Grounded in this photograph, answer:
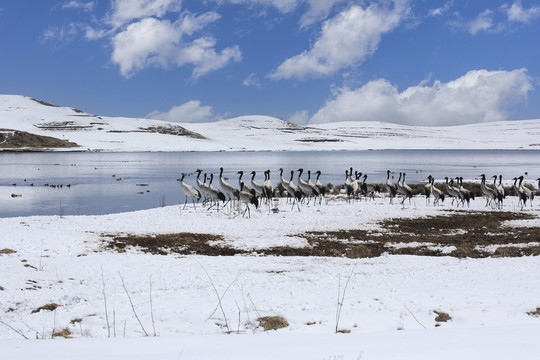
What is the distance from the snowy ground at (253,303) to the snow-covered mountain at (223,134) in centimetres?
8895

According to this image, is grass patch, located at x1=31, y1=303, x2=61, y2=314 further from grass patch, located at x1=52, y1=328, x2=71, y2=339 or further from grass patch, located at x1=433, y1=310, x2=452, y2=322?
grass patch, located at x1=433, y1=310, x2=452, y2=322

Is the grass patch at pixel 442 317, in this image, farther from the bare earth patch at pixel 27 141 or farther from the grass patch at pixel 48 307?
the bare earth patch at pixel 27 141

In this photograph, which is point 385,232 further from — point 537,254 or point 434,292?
point 434,292

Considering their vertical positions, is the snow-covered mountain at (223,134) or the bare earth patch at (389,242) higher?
the snow-covered mountain at (223,134)

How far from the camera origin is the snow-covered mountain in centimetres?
10881

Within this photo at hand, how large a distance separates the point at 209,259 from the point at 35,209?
50.1 feet

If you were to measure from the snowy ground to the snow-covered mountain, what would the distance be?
292 feet

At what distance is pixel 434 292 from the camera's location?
7719mm

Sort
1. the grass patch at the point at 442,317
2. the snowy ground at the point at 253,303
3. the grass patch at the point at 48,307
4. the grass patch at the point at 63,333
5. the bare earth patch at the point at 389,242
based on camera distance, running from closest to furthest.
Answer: the snowy ground at the point at 253,303 → the grass patch at the point at 63,333 → the grass patch at the point at 442,317 → the grass patch at the point at 48,307 → the bare earth patch at the point at 389,242

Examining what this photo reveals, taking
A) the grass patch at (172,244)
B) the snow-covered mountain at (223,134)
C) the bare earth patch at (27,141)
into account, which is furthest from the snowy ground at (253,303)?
the snow-covered mountain at (223,134)

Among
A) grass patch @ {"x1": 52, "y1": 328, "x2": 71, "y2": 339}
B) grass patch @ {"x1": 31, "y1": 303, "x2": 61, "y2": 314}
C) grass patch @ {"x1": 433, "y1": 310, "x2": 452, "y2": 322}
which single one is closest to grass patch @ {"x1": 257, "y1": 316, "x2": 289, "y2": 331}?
grass patch @ {"x1": 433, "y1": 310, "x2": 452, "y2": 322}

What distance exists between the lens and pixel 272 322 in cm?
618

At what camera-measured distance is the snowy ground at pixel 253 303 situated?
4.43 m

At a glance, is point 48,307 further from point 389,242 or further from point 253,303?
point 389,242
